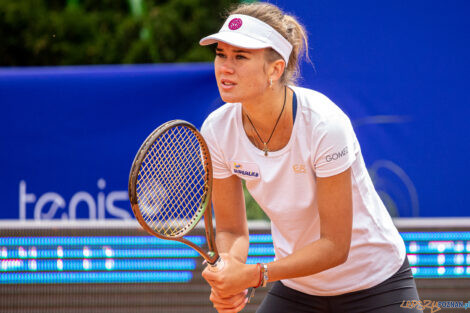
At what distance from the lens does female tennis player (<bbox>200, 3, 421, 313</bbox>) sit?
2.22 metres

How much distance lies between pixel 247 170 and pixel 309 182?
21cm

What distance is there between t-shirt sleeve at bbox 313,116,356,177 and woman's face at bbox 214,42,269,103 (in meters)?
0.24

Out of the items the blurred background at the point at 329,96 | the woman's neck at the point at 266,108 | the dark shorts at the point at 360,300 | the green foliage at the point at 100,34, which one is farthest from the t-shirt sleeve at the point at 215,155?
the green foliage at the point at 100,34

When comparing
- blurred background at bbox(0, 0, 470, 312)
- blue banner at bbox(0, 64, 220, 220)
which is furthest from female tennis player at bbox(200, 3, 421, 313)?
blue banner at bbox(0, 64, 220, 220)

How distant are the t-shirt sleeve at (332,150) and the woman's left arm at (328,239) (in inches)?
1.0

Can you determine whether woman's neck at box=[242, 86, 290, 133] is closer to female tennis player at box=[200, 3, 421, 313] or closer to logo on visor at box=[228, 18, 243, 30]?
female tennis player at box=[200, 3, 421, 313]

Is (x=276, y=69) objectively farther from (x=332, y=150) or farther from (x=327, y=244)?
(x=327, y=244)

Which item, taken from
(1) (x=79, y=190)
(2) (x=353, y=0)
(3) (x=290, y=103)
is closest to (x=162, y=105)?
(1) (x=79, y=190)

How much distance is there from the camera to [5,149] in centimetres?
585

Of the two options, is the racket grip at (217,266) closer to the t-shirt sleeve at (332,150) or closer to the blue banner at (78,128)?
the t-shirt sleeve at (332,150)

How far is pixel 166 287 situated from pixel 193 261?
220 mm

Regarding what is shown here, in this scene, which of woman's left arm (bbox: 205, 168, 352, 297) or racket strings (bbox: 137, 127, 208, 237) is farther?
racket strings (bbox: 137, 127, 208, 237)

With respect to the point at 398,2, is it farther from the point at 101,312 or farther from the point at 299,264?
the point at 299,264

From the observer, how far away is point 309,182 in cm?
232
